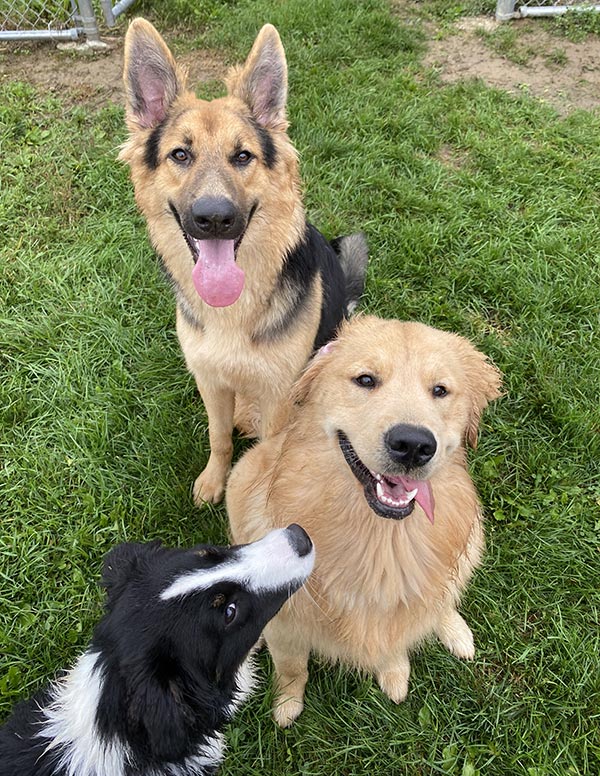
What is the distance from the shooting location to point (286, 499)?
86.5 inches

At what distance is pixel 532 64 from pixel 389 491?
5.64m

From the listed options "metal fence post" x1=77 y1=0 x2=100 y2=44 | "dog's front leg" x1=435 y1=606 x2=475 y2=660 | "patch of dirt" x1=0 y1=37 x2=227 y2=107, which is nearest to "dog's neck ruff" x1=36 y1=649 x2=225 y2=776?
"dog's front leg" x1=435 y1=606 x2=475 y2=660

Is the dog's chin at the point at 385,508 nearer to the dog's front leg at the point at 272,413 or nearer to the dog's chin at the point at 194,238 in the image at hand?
the dog's front leg at the point at 272,413

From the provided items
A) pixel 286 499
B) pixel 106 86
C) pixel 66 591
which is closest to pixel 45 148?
pixel 106 86

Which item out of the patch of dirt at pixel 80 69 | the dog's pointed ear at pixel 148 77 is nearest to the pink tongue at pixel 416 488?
the dog's pointed ear at pixel 148 77

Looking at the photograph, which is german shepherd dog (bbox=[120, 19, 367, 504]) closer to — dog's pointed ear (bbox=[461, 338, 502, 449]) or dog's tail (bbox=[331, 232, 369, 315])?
dog's tail (bbox=[331, 232, 369, 315])

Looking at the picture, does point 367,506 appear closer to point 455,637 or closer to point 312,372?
point 312,372

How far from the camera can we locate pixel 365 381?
2.01 metres

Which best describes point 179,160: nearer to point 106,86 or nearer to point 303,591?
point 303,591

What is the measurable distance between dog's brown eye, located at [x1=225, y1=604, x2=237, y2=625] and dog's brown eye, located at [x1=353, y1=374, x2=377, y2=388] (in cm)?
93

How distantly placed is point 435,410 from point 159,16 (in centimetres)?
628

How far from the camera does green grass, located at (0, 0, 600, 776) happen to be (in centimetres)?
245

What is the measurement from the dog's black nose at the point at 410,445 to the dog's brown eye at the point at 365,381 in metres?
0.29

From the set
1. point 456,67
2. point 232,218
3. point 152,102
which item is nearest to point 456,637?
point 232,218
